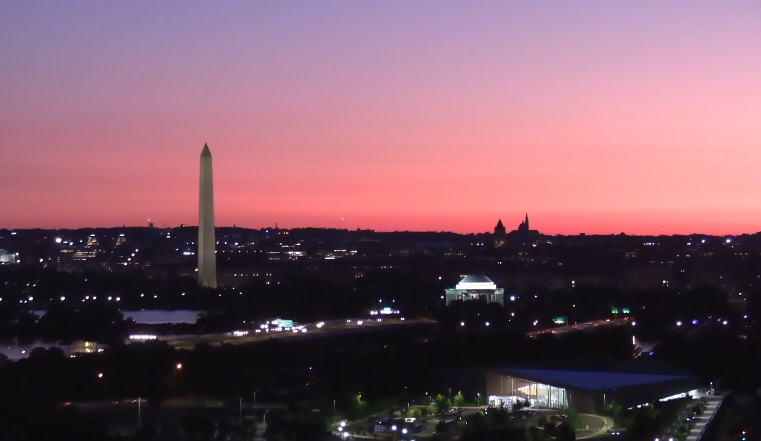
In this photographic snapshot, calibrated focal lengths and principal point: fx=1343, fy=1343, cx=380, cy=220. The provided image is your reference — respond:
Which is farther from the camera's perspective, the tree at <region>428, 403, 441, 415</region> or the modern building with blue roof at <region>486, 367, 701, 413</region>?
the modern building with blue roof at <region>486, 367, 701, 413</region>

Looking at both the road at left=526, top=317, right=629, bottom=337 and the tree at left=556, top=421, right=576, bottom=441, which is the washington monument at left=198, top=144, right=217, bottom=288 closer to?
the road at left=526, top=317, right=629, bottom=337

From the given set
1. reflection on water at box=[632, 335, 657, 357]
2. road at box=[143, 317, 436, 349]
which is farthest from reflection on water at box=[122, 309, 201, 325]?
reflection on water at box=[632, 335, 657, 357]

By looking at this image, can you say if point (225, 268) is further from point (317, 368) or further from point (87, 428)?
point (87, 428)

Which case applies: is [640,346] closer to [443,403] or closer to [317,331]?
[317,331]

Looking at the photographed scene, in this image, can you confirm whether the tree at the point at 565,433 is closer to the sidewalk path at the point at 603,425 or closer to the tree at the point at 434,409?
the sidewalk path at the point at 603,425

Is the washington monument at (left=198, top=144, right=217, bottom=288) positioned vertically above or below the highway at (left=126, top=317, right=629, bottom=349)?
above

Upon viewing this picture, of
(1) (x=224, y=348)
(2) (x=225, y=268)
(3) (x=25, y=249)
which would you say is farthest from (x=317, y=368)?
(3) (x=25, y=249)

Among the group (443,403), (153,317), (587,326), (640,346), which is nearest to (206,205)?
(153,317)
